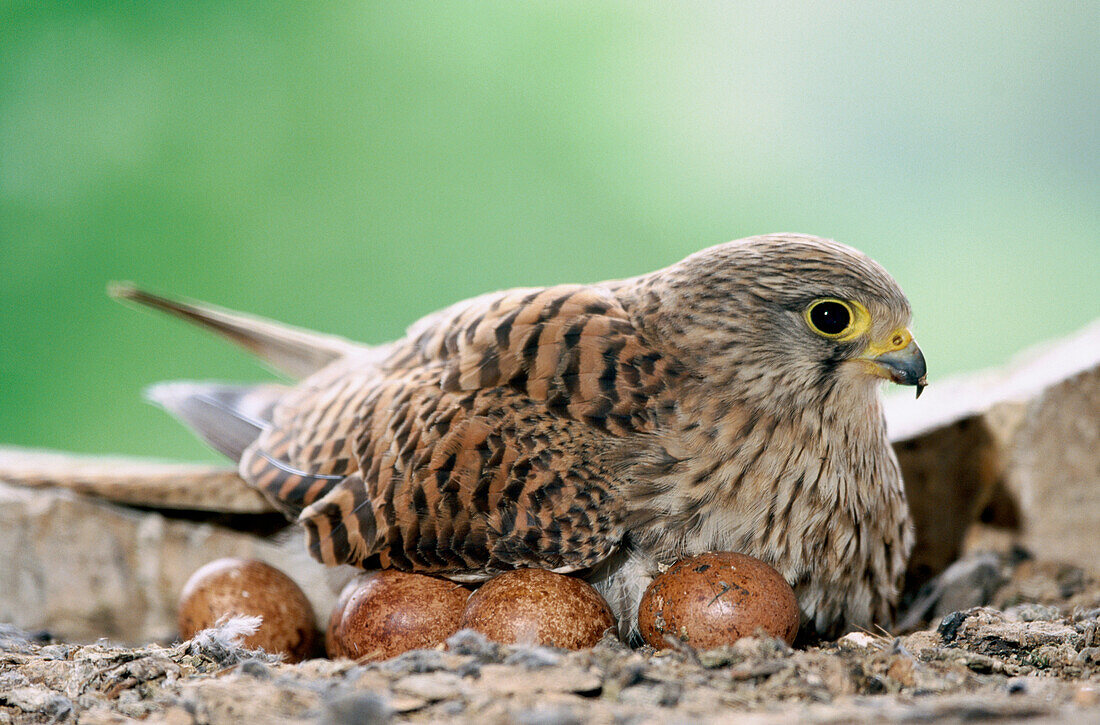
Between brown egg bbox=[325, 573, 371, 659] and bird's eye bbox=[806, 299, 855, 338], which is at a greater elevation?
bird's eye bbox=[806, 299, 855, 338]

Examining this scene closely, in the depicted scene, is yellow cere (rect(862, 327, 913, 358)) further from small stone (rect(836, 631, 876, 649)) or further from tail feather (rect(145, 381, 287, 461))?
tail feather (rect(145, 381, 287, 461))

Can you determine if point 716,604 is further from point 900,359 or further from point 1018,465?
point 1018,465

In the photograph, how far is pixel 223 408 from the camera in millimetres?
3115

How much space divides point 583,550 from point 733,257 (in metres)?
0.80

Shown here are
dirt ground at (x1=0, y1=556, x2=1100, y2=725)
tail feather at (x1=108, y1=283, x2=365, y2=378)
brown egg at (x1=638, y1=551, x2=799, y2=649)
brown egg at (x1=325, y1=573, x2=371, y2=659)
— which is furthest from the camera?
tail feather at (x1=108, y1=283, x2=365, y2=378)

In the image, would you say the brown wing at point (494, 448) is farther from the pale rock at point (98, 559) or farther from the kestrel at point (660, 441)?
the pale rock at point (98, 559)

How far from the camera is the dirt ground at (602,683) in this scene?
1.55m

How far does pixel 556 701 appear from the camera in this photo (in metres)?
1.62

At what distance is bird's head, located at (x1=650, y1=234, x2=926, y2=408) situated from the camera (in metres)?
2.13

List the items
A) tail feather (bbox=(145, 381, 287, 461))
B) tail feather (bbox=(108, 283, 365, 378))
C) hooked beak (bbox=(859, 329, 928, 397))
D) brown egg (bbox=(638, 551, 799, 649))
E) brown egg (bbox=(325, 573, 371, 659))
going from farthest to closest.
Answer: tail feather (bbox=(108, 283, 365, 378)) < tail feather (bbox=(145, 381, 287, 461)) < brown egg (bbox=(325, 573, 371, 659)) < hooked beak (bbox=(859, 329, 928, 397)) < brown egg (bbox=(638, 551, 799, 649))

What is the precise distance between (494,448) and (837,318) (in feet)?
2.75

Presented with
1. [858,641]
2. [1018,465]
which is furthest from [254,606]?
[1018,465]

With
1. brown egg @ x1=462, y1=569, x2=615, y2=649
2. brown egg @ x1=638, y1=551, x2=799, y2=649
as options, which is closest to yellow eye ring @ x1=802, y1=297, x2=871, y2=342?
brown egg @ x1=638, y1=551, x2=799, y2=649

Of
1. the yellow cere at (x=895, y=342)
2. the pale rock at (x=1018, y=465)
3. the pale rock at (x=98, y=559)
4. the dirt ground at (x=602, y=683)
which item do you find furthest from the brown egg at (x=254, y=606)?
the pale rock at (x=1018, y=465)
